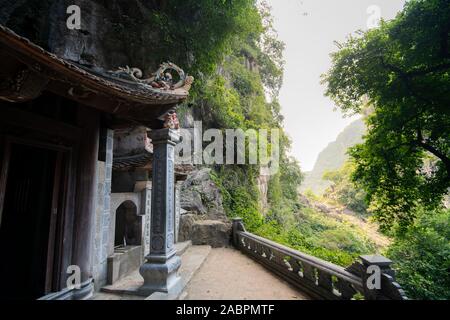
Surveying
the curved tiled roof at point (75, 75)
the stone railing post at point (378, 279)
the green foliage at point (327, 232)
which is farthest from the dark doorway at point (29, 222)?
the green foliage at point (327, 232)

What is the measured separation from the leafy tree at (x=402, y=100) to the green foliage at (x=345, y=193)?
732 inches

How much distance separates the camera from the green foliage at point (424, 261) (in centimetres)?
809

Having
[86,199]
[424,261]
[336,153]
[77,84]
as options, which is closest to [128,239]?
[86,199]

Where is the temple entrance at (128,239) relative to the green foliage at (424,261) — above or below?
above

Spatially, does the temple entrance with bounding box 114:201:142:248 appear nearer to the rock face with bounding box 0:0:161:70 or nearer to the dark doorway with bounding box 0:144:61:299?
the dark doorway with bounding box 0:144:61:299

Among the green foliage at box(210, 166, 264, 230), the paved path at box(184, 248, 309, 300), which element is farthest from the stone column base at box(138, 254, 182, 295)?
the green foliage at box(210, 166, 264, 230)

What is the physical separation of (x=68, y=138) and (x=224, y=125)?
11.3m

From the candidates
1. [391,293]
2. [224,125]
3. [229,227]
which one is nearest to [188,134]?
[224,125]

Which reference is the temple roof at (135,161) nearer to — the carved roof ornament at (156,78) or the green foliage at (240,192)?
the carved roof ornament at (156,78)

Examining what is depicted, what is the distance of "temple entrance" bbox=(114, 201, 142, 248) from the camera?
667 cm

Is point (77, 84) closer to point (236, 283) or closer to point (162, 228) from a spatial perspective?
point (162, 228)

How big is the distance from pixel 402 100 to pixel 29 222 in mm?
11891

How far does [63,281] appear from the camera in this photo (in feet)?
13.1
